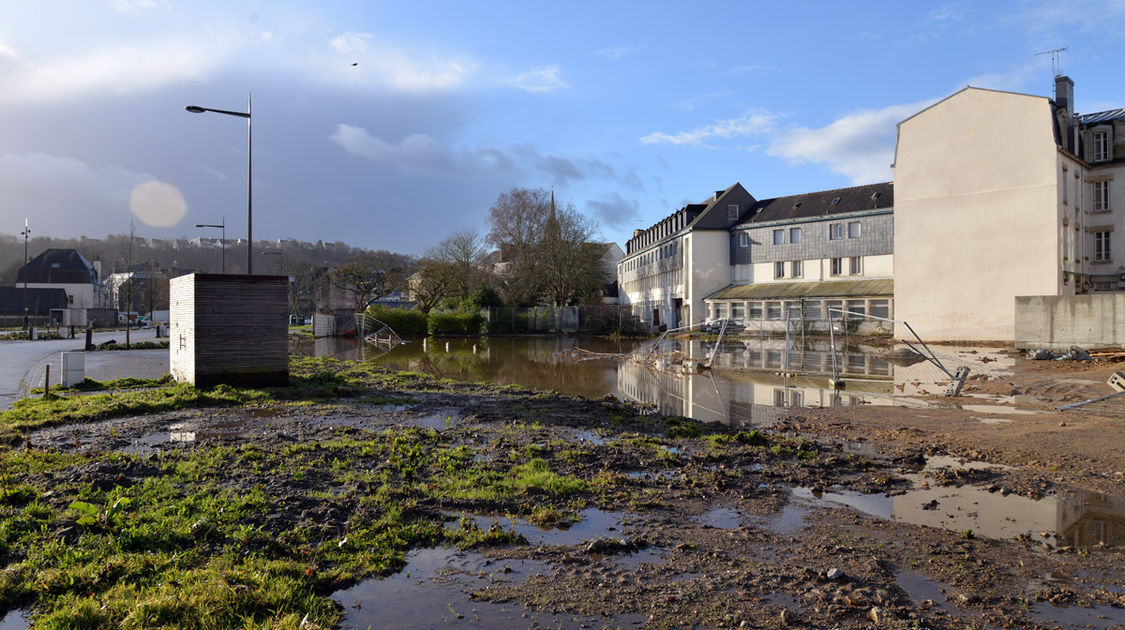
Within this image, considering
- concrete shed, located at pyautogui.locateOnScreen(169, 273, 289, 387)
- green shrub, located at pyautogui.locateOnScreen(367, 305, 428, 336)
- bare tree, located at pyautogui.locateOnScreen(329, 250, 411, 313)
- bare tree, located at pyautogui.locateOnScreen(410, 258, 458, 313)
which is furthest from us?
bare tree, located at pyautogui.locateOnScreen(329, 250, 411, 313)

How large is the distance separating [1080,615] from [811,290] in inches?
1789

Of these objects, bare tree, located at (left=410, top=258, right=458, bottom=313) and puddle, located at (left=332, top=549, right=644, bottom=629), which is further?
bare tree, located at (left=410, top=258, right=458, bottom=313)

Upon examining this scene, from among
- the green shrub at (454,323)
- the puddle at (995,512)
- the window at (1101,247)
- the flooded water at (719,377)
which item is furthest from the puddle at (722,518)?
the green shrub at (454,323)

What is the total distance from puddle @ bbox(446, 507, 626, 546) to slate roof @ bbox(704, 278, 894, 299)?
4216 centimetres

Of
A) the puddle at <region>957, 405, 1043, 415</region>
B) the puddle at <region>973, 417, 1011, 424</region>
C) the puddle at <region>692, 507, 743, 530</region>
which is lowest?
the puddle at <region>692, 507, 743, 530</region>

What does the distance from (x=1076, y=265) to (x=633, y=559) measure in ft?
139

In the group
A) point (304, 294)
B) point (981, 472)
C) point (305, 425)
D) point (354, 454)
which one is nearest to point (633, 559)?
point (354, 454)

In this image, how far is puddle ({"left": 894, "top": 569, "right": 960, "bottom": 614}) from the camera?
15.7ft

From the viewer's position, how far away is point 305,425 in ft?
38.3

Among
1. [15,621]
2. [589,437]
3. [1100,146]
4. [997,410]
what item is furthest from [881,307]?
[15,621]

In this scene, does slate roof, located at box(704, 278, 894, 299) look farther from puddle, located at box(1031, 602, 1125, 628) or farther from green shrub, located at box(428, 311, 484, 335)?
puddle, located at box(1031, 602, 1125, 628)

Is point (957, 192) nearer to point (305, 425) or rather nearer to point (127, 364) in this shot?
point (305, 425)

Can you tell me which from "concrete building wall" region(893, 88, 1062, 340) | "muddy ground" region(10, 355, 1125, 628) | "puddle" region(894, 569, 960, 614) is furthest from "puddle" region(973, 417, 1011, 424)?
"concrete building wall" region(893, 88, 1062, 340)

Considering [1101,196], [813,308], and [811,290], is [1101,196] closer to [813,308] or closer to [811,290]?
[811,290]
